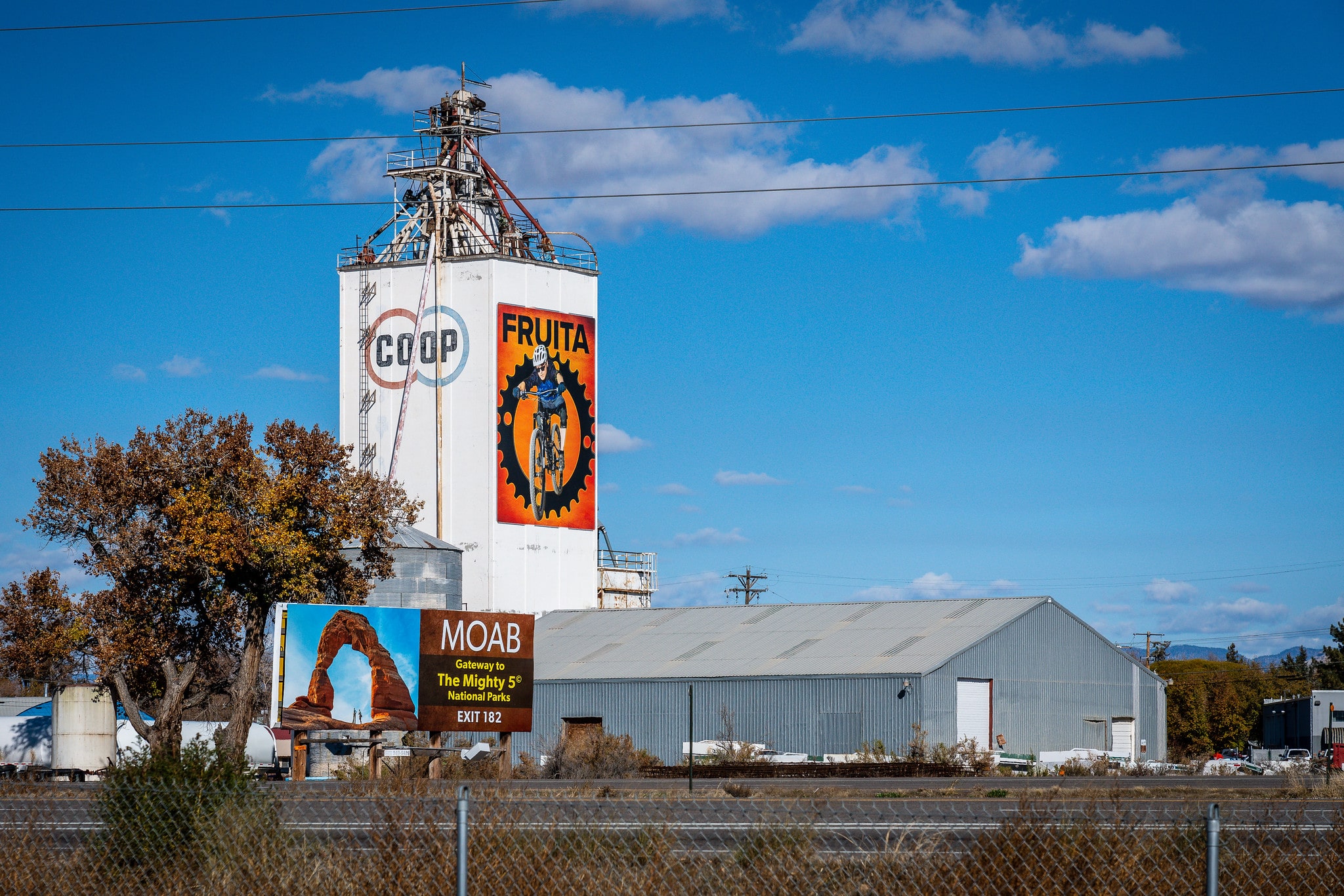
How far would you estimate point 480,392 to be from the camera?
2454 inches

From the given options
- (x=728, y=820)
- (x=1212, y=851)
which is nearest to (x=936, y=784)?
(x=728, y=820)

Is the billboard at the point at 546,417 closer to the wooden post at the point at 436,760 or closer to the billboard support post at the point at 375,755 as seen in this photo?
the wooden post at the point at 436,760

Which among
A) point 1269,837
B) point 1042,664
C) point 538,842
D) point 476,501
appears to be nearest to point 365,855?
point 538,842

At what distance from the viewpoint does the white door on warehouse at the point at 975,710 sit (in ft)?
149

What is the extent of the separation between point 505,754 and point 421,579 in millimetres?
23145

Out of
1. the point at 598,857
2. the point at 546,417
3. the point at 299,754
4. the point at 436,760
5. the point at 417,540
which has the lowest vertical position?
the point at 436,760

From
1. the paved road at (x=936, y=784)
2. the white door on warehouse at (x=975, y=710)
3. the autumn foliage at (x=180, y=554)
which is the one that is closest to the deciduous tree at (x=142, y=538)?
the autumn foliage at (x=180, y=554)

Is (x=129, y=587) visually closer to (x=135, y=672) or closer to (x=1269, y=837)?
(x=135, y=672)

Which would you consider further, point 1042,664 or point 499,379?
point 499,379

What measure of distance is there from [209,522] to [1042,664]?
2839cm

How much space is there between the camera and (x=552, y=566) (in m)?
64.8

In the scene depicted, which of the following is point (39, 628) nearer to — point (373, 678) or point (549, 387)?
point (373, 678)

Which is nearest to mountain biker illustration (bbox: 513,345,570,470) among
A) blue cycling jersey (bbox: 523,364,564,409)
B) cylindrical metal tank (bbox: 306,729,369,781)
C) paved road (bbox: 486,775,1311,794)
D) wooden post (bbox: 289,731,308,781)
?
blue cycling jersey (bbox: 523,364,564,409)

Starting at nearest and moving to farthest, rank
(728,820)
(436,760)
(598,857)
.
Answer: (598,857) < (728,820) < (436,760)
